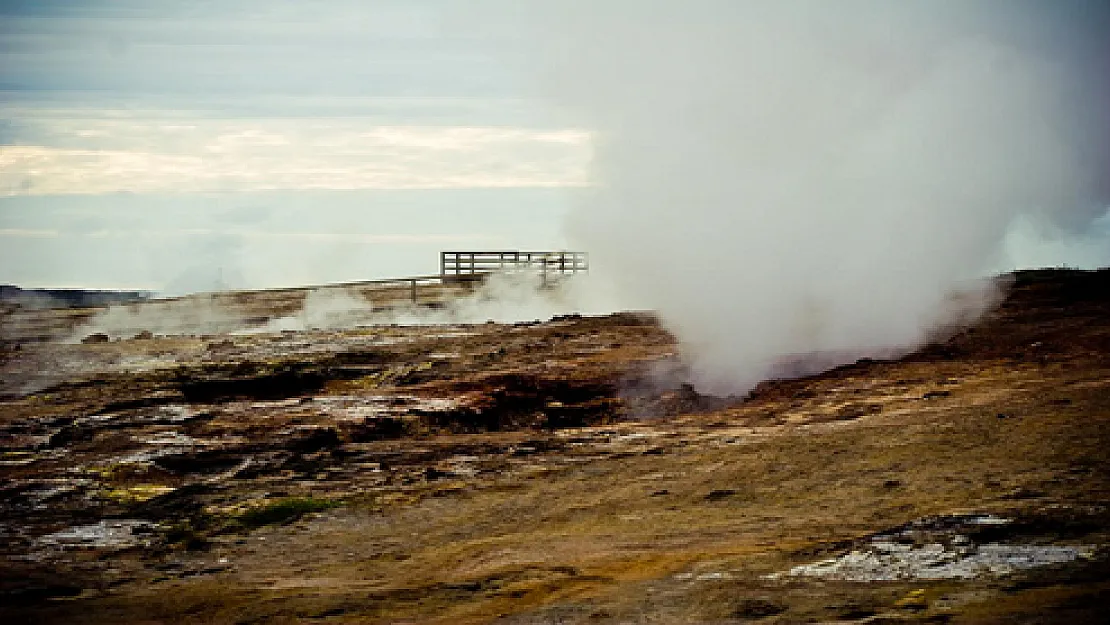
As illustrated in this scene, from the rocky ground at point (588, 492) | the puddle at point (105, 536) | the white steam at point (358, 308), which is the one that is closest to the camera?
the rocky ground at point (588, 492)

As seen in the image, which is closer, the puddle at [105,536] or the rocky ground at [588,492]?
the rocky ground at [588,492]

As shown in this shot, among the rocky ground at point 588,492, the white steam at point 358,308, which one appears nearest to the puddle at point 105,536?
the rocky ground at point 588,492

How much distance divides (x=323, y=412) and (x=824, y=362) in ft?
22.0

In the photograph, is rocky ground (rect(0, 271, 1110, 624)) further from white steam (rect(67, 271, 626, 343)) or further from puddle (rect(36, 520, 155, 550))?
white steam (rect(67, 271, 626, 343))

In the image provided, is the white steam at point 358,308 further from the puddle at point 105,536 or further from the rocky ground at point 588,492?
the puddle at point 105,536

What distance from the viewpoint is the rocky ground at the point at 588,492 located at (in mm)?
8117

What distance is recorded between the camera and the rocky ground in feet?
26.6

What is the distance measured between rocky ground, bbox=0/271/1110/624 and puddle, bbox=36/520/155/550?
37 millimetres

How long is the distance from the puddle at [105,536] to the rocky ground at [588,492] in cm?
4

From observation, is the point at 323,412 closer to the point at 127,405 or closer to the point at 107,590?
the point at 127,405

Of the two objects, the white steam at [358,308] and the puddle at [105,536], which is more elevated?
the white steam at [358,308]

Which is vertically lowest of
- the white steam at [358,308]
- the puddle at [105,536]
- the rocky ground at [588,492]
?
the puddle at [105,536]

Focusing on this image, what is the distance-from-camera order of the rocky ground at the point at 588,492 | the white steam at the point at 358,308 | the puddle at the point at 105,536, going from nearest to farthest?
the rocky ground at the point at 588,492 < the puddle at the point at 105,536 < the white steam at the point at 358,308

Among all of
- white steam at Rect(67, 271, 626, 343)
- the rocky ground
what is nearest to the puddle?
the rocky ground
